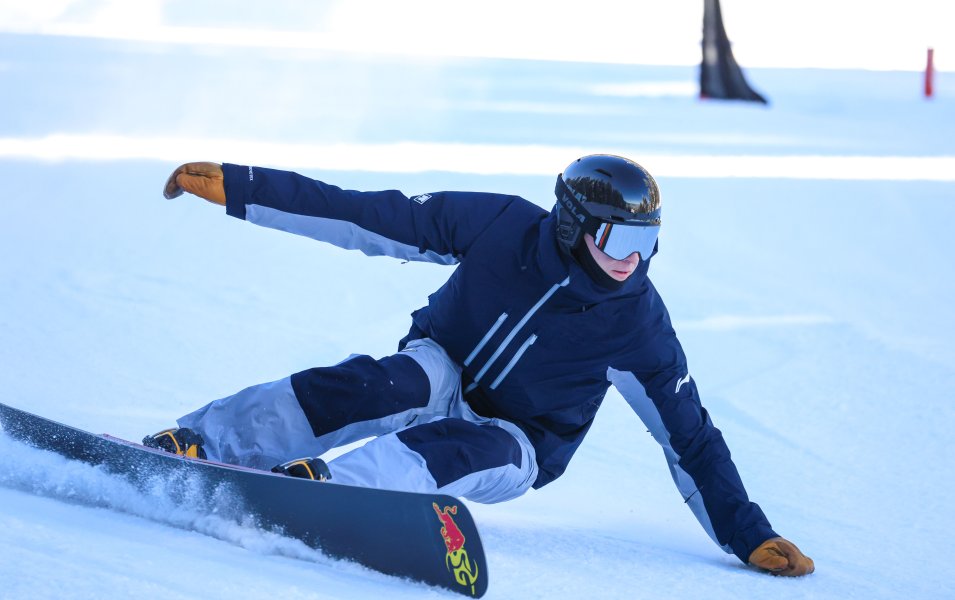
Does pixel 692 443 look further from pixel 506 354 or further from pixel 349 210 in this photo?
pixel 349 210

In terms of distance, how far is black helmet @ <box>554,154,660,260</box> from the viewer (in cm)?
288

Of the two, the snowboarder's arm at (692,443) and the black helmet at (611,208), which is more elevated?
the black helmet at (611,208)

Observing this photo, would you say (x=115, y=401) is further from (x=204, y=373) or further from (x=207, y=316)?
(x=207, y=316)

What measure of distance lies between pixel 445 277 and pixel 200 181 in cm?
308

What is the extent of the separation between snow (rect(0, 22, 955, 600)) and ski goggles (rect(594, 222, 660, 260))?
2.57 feet

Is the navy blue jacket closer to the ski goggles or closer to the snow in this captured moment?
the ski goggles

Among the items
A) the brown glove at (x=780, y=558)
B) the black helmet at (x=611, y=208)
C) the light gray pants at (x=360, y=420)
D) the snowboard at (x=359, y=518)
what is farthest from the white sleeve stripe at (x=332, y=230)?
the brown glove at (x=780, y=558)

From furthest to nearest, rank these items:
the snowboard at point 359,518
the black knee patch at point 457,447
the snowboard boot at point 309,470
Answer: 1. the black knee patch at point 457,447
2. the snowboard boot at point 309,470
3. the snowboard at point 359,518

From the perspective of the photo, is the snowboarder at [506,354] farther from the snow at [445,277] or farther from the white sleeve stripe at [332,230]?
the snow at [445,277]

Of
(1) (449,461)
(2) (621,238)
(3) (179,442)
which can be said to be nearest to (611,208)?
(2) (621,238)

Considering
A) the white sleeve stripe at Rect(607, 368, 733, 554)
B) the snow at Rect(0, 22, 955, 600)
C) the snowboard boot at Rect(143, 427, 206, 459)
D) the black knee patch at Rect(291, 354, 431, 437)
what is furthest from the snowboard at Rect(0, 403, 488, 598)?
the white sleeve stripe at Rect(607, 368, 733, 554)

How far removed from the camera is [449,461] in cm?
276

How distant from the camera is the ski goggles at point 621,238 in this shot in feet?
9.41

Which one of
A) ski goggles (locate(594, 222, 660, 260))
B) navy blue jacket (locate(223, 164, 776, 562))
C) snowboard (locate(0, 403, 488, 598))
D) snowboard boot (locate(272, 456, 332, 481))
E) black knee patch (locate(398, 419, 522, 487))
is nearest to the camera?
snowboard (locate(0, 403, 488, 598))
